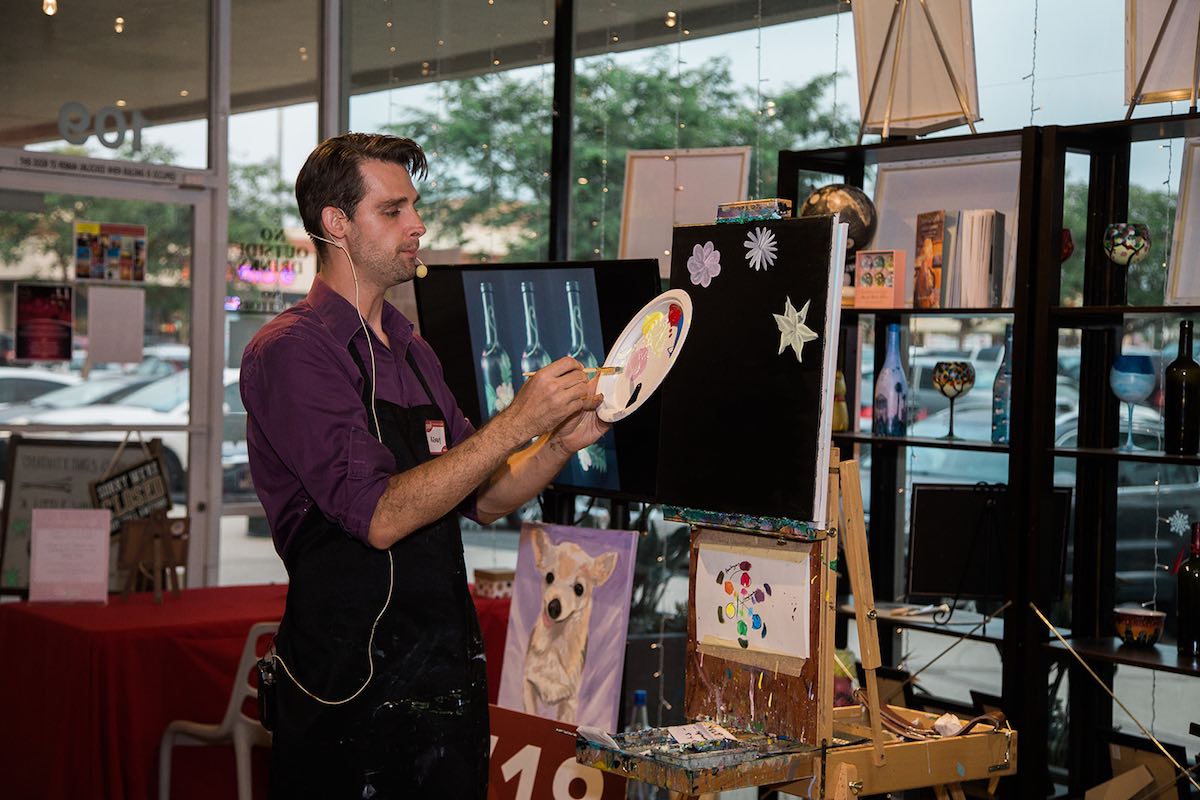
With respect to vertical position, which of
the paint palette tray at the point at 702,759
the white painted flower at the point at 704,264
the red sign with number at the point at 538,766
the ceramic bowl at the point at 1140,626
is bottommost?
the red sign with number at the point at 538,766

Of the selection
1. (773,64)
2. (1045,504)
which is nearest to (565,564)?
(1045,504)

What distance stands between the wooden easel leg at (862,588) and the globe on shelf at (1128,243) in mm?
1348

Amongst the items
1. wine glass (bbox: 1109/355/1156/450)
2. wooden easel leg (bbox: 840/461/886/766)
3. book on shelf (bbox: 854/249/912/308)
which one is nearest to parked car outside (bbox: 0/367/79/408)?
book on shelf (bbox: 854/249/912/308)

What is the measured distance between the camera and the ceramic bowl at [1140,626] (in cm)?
353

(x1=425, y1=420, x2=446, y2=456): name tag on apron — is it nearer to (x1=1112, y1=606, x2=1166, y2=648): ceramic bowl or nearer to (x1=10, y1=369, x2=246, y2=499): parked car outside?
(x1=1112, y1=606, x2=1166, y2=648): ceramic bowl

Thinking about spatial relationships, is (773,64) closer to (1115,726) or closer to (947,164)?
(947,164)

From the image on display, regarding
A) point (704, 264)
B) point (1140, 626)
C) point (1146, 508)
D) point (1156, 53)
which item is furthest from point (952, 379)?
point (704, 264)

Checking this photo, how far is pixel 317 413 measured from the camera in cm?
216

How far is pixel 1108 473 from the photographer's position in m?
3.81

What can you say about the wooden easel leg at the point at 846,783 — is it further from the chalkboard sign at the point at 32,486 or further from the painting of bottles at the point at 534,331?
the chalkboard sign at the point at 32,486

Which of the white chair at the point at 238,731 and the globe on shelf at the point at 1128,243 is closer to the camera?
the globe on shelf at the point at 1128,243

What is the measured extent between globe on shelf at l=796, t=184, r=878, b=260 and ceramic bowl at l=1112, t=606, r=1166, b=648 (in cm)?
133

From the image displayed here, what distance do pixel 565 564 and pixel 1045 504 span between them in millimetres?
1335

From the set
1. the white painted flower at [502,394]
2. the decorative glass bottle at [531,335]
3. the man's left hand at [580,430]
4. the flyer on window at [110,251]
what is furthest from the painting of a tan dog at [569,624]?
the flyer on window at [110,251]
